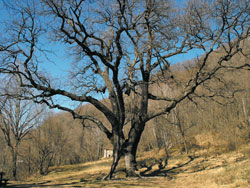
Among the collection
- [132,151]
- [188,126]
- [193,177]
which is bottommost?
[193,177]

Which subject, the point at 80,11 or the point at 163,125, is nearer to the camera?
the point at 80,11

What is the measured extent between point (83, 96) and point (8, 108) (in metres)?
12.2

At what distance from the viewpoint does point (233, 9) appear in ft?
28.7

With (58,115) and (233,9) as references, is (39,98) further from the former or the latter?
(58,115)

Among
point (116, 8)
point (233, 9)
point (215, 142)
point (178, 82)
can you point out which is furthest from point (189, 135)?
point (116, 8)

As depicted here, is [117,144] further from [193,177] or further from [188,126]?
[188,126]

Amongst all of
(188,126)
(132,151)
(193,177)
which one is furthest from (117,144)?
(188,126)

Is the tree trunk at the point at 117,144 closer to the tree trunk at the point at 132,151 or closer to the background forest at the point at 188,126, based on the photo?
the tree trunk at the point at 132,151

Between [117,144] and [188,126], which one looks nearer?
[117,144]

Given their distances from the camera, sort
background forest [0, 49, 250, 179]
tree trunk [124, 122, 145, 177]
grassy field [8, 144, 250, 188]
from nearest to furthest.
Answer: grassy field [8, 144, 250, 188] < tree trunk [124, 122, 145, 177] < background forest [0, 49, 250, 179]

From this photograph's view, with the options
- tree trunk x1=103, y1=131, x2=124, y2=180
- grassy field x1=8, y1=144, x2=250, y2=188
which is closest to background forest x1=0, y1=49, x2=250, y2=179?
tree trunk x1=103, y1=131, x2=124, y2=180

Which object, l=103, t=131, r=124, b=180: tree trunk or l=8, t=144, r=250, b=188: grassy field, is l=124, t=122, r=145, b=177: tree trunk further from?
l=8, t=144, r=250, b=188: grassy field

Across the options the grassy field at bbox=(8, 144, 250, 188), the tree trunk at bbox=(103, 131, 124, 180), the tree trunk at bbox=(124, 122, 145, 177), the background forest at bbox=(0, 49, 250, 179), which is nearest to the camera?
the grassy field at bbox=(8, 144, 250, 188)

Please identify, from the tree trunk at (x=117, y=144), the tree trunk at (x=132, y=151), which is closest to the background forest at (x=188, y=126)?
the tree trunk at (x=117, y=144)
